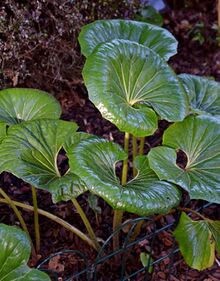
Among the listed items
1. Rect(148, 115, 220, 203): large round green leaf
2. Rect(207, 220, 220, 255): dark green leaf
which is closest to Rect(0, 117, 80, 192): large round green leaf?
Rect(148, 115, 220, 203): large round green leaf

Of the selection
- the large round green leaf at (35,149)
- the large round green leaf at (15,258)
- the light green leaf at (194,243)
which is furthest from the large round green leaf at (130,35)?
the large round green leaf at (15,258)

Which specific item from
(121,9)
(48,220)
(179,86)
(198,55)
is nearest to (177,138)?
(179,86)

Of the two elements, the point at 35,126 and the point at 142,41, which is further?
the point at 142,41

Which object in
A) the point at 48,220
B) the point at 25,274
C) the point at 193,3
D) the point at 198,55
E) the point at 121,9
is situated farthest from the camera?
the point at 193,3

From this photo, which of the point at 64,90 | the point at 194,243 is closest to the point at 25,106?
the point at 194,243

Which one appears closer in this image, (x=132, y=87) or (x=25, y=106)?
(x=132, y=87)

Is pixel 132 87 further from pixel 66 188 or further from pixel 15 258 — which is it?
pixel 15 258

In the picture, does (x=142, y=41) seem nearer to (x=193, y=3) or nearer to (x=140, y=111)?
(x=140, y=111)
